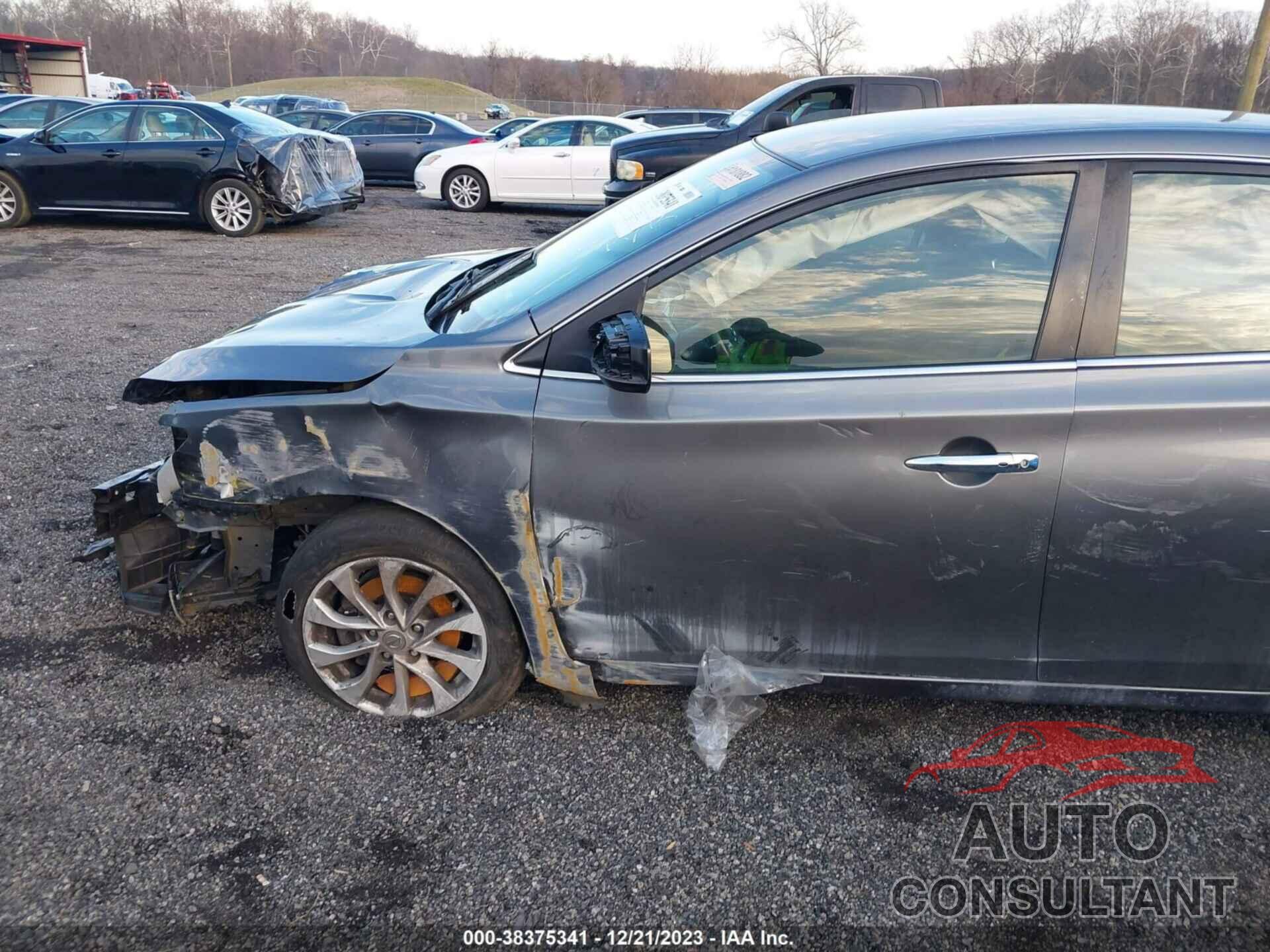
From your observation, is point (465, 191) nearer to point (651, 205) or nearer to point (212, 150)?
point (212, 150)

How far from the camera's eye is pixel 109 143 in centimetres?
1146

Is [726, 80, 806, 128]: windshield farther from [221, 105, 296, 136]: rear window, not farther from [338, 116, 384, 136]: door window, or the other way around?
[338, 116, 384, 136]: door window

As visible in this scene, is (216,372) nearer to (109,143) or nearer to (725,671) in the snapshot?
(725,671)

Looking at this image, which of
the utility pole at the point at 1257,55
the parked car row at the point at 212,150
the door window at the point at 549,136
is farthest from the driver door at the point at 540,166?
the utility pole at the point at 1257,55

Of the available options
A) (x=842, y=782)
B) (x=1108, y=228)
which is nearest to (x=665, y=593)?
(x=842, y=782)

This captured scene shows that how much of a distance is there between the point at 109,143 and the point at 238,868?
11701mm

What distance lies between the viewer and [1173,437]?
2.37 metres

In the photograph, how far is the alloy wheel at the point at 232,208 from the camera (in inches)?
459

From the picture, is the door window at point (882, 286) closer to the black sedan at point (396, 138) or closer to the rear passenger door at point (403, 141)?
the black sedan at point (396, 138)

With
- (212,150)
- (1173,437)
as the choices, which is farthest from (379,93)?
(1173,437)

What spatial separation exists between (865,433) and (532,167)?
13.5 m

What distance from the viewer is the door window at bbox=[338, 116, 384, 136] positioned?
1766 cm

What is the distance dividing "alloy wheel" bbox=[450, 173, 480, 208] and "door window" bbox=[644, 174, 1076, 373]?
13598mm

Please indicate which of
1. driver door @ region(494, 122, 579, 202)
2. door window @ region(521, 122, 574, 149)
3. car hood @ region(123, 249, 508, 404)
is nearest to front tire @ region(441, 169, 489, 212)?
driver door @ region(494, 122, 579, 202)
